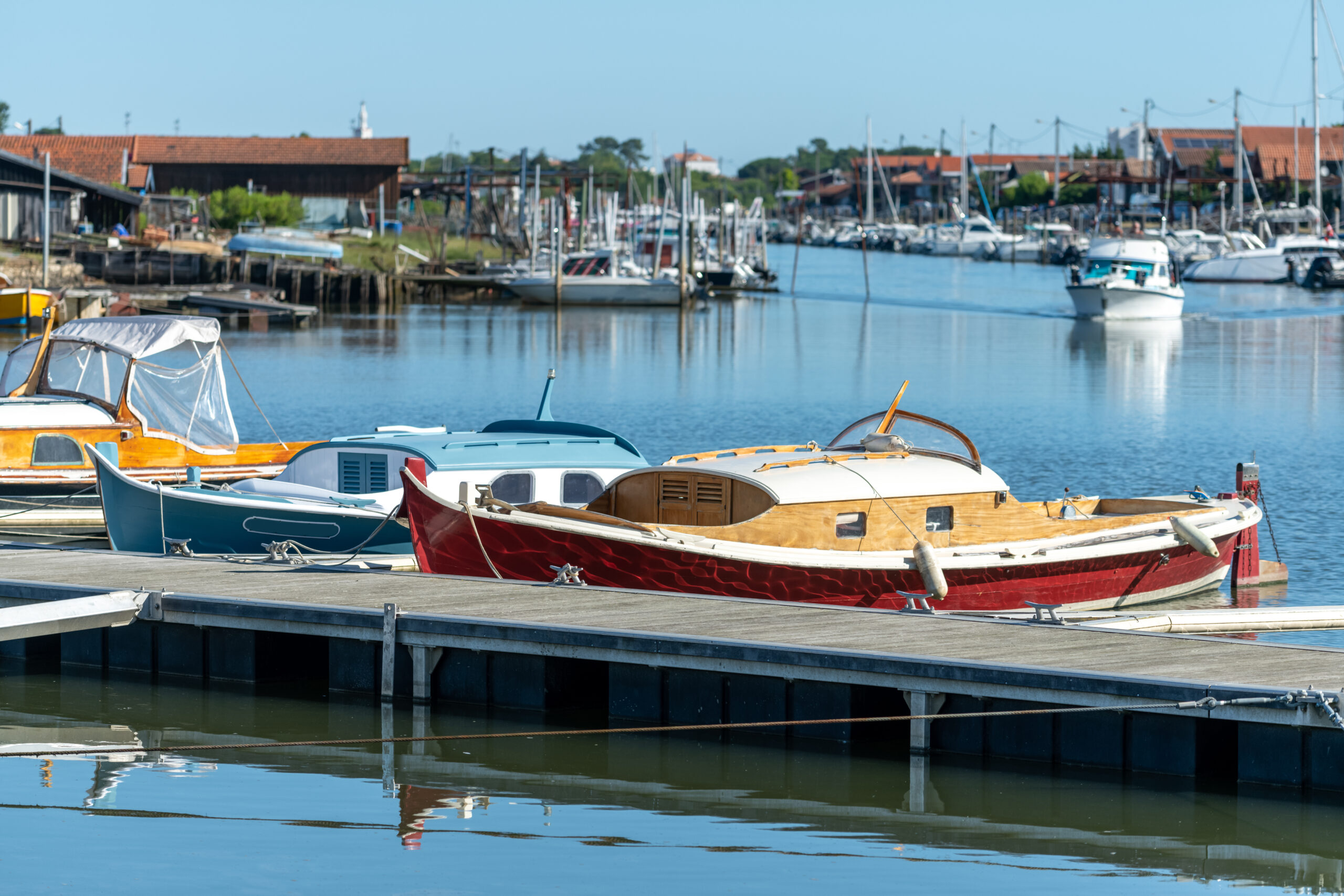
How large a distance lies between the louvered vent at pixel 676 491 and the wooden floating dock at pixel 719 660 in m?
1.77

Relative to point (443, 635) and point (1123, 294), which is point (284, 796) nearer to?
point (443, 635)

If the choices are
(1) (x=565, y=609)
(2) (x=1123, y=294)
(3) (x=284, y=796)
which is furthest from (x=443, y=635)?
(2) (x=1123, y=294)

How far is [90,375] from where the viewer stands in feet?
79.9

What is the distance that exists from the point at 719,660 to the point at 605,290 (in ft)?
227

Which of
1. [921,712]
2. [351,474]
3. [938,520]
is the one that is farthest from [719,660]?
[351,474]

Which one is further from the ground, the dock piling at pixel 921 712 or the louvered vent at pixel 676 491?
the louvered vent at pixel 676 491

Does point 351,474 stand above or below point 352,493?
above

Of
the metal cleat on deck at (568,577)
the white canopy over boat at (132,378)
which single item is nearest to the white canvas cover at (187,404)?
the white canopy over boat at (132,378)

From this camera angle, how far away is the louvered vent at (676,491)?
1652 centimetres

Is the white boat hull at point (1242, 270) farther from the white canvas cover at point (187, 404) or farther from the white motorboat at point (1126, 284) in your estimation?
the white canvas cover at point (187, 404)

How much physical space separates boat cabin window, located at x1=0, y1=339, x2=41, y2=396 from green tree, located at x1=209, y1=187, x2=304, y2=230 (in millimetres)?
72927

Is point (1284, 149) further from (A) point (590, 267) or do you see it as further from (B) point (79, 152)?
(B) point (79, 152)

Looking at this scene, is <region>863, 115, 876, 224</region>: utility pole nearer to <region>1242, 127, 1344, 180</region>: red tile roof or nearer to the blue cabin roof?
<region>1242, 127, 1344, 180</region>: red tile roof

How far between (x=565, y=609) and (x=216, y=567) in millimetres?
3929
